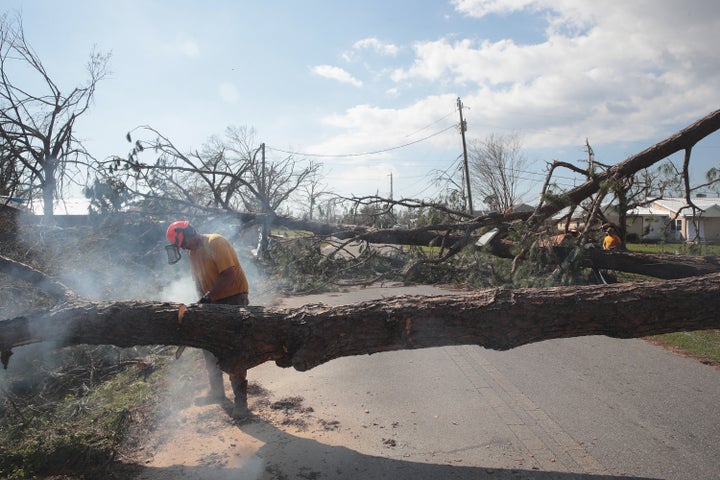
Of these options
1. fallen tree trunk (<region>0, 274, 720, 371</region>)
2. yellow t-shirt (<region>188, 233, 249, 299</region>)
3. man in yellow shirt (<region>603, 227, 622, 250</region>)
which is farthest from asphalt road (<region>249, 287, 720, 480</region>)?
man in yellow shirt (<region>603, 227, 622, 250</region>)

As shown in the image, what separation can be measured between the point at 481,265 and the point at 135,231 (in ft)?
21.2

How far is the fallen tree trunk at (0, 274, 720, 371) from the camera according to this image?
3.55 m

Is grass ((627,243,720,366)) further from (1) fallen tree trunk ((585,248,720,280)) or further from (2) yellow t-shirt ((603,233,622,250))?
(2) yellow t-shirt ((603,233,622,250))

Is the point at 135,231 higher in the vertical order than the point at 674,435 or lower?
higher

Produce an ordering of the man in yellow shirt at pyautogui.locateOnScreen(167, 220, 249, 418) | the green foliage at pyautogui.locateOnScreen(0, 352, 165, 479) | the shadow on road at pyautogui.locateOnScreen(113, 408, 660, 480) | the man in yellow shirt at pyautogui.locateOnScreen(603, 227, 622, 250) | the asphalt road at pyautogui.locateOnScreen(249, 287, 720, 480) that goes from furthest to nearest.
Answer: the man in yellow shirt at pyautogui.locateOnScreen(603, 227, 622, 250)
the man in yellow shirt at pyautogui.locateOnScreen(167, 220, 249, 418)
the green foliage at pyautogui.locateOnScreen(0, 352, 165, 479)
the asphalt road at pyautogui.locateOnScreen(249, 287, 720, 480)
the shadow on road at pyautogui.locateOnScreen(113, 408, 660, 480)

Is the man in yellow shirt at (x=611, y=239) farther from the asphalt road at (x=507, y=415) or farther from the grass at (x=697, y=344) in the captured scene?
the asphalt road at (x=507, y=415)

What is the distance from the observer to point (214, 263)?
4.69m

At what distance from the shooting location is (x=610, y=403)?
4.43m

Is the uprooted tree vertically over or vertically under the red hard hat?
under

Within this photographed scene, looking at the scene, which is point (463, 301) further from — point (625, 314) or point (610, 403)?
point (610, 403)

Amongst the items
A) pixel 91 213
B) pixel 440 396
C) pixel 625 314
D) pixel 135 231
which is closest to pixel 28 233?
pixel 91 213

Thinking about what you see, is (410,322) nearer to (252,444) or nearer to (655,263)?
(252,444)

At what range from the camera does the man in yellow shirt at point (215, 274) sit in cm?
445

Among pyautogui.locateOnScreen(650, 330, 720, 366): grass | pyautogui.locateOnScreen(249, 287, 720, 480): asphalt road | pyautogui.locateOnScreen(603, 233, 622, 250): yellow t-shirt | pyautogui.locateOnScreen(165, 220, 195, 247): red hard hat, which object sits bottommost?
pyautogui.locateOnScreen(650, 330, 720, 366): grass
